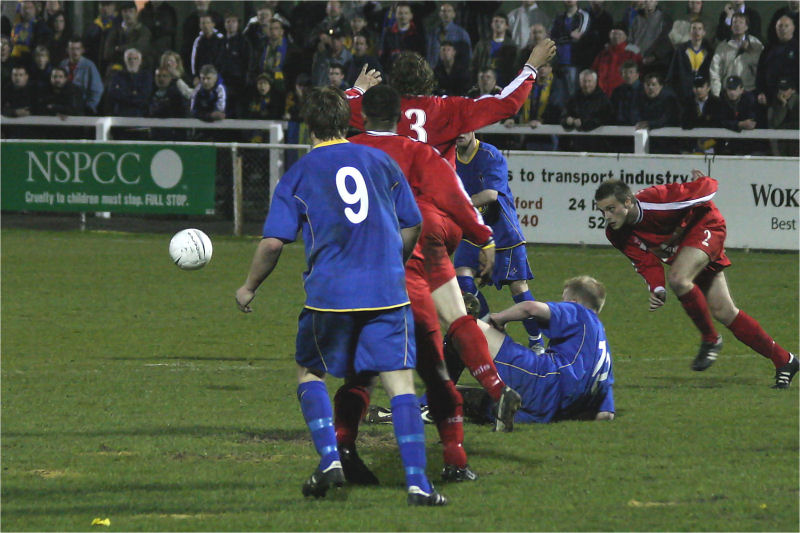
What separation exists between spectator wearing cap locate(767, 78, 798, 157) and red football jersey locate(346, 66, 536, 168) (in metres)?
11.5

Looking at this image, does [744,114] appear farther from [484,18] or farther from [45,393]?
[45,393]

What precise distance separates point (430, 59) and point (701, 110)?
427 cm

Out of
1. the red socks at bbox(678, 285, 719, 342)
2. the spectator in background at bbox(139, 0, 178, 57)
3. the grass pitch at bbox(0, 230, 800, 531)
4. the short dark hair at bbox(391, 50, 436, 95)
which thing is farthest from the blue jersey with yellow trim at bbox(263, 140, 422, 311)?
the spectator in background at bbox(139, 0, 178, 57)

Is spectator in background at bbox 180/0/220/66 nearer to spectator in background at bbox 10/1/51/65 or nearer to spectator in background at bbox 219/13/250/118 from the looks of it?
spectator in background at bbox 219/13/250/118

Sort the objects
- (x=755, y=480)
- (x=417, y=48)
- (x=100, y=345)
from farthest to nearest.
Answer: (x=417, y=48)
(x=100, y=345)
(x=755, y=480)

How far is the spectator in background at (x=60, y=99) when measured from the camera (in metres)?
22.2

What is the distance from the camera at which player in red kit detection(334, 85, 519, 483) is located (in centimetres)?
649

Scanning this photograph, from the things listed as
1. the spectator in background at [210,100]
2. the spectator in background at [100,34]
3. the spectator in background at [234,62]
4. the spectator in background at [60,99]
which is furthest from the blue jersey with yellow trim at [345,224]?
the spectator in background at [100,34]

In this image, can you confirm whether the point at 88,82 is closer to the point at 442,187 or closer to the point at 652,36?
the point at 652,36

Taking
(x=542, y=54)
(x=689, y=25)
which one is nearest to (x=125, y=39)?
(x=689, y=25)

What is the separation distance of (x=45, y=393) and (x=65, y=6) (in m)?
18.1

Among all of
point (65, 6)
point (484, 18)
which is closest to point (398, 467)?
point (484, 18)

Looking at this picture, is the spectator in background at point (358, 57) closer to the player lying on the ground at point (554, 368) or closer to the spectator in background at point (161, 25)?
the spectator in background at point (161, 25)

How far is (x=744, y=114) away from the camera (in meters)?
18.5
